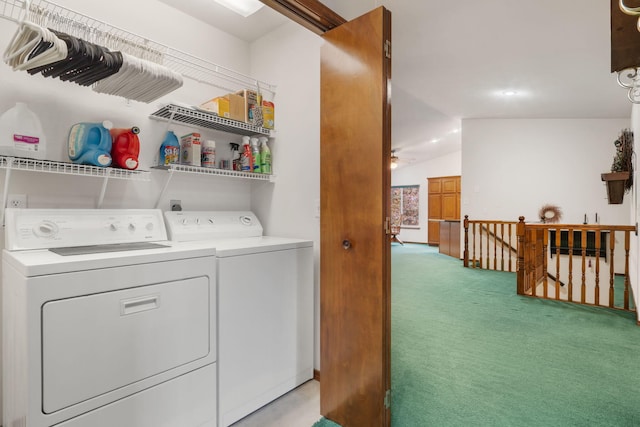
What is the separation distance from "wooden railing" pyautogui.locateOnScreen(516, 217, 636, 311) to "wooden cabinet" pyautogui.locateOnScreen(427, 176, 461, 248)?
347 cm

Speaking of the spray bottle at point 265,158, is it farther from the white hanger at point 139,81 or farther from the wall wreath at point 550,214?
the wall wreath at point 550,214

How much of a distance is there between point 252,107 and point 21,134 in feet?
3.93

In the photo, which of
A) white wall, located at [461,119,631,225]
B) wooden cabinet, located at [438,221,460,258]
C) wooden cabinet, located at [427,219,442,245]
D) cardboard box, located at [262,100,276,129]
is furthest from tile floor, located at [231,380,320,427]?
wooden cabinet, located at [427,219,442,245]

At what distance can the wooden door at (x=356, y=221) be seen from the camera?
1.44 metres

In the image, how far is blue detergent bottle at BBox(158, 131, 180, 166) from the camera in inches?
73.8

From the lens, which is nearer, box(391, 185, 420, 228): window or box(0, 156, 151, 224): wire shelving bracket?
box(0, 156, 151, 224): wire shelving bracket

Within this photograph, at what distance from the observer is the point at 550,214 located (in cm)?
578

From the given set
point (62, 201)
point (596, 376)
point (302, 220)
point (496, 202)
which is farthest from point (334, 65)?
point (496, 202)

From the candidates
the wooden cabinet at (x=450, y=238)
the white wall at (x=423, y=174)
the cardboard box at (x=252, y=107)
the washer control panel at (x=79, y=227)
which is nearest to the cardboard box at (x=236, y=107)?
the cardboard box at (x=252, y=107)

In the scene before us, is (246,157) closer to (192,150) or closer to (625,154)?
(192,150)

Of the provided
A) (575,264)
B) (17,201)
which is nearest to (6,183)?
(17,201)

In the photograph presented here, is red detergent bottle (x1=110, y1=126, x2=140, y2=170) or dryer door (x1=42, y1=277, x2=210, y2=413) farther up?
red detergent bottle (x1=110, y1=126, x2=140, y2=170)

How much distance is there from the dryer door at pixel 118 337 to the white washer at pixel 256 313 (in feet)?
0.49

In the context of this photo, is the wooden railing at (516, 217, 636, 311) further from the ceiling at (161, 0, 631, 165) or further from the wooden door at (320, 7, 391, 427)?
the wooden door at (320, 7, 391, 427)
